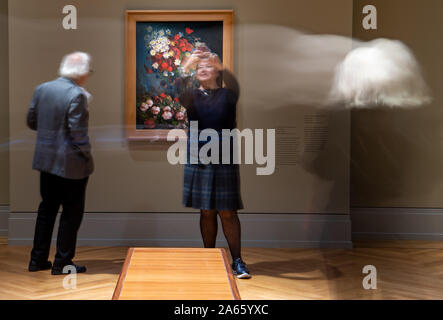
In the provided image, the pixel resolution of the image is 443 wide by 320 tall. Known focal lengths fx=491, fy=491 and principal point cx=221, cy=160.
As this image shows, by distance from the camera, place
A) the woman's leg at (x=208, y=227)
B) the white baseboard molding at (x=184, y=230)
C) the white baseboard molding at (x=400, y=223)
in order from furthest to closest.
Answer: the white baseboard molding at (x=400, y=223) < the woman's leg at (x=208, y=227) < the white baseboard molding at (x=184, y=230)

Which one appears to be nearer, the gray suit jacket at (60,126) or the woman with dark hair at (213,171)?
the gray suit jacket at (60,126)

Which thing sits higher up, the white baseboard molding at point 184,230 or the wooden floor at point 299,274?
the white baseboard molding at point 184,230

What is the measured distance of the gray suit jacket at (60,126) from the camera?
2.02m

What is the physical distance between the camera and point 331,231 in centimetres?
249

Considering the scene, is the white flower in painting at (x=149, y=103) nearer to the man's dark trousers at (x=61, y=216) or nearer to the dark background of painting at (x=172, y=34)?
the dark background of painting at (x=172, y=34)

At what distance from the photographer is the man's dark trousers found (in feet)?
6.97

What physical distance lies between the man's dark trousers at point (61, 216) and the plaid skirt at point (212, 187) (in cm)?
48

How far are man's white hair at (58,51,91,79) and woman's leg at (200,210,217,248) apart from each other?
86 cm

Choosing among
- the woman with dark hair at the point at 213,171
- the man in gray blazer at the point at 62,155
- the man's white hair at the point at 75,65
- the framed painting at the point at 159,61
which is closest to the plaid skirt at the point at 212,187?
the woman with dark hair at the point at 213,171

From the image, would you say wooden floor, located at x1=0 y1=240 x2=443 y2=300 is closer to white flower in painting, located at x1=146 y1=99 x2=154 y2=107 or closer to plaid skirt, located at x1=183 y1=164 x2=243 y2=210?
plaid skirt, located at x1=183 y1=164 x2=243 y2=210

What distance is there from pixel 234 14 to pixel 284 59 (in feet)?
1.02

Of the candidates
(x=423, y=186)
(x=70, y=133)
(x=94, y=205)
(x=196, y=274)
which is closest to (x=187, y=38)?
(x=70, y=133)

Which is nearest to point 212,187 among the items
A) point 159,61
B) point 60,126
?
point 159,61
